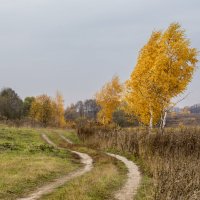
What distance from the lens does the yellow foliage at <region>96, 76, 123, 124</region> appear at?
62.1 m

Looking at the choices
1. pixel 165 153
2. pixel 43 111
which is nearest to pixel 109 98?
pixel 43 111

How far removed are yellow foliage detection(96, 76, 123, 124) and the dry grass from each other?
1807 centimetres

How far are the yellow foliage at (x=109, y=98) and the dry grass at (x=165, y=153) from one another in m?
18.1

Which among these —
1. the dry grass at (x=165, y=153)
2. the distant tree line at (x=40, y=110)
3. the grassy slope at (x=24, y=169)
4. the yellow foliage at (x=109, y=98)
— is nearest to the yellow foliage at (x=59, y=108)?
the distant tree line at (x=40, y=110)

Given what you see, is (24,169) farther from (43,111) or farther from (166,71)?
(43,111)

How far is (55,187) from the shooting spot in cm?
1617

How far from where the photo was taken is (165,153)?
21984 millimetres

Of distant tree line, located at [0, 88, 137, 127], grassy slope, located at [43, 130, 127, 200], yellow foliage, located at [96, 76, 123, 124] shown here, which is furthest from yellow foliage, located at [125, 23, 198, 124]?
distant tree line, located at [0, 88, 137, 127]

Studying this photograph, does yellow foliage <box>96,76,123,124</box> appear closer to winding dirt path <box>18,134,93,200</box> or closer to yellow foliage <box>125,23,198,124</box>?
yellow foliage <box>125,23,198,124</box>

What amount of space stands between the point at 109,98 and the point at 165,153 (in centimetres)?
4067

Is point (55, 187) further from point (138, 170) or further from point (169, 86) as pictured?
point (169, 86)

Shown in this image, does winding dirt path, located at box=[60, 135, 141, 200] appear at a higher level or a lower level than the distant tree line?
lower

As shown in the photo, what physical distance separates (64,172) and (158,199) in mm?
11220

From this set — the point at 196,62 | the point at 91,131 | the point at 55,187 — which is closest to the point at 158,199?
the point at 55,187
